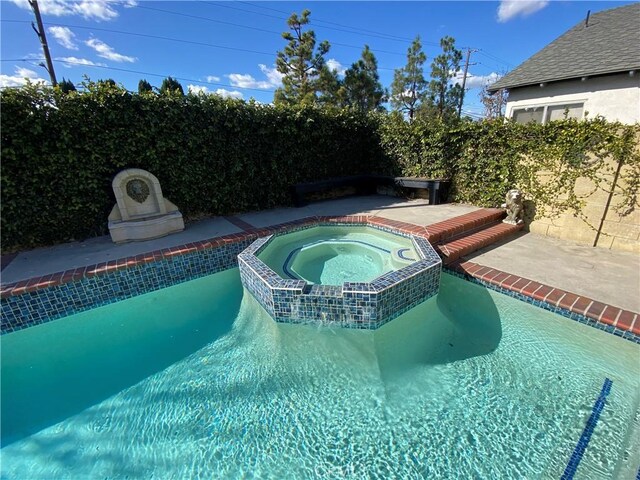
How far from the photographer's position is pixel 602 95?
8.26 m

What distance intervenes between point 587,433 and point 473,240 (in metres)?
3.13

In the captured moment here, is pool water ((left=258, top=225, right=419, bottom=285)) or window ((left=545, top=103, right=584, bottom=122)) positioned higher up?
window ((left=545, top=103, right=584, bottom=122))

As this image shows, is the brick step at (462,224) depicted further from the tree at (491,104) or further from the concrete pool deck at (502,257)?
the tree at (491,104)

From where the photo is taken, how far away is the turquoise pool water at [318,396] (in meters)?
2.22

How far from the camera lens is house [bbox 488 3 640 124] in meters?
7.84

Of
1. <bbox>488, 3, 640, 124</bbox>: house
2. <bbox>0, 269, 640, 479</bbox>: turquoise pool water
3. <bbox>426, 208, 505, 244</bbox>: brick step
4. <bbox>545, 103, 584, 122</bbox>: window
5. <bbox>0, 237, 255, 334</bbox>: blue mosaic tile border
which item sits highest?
<bbox>488, 3, 640, 124</bbox>: house

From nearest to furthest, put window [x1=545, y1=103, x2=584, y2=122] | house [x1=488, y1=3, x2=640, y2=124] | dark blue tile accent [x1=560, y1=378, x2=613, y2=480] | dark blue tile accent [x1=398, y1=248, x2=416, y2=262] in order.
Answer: dark blue tile accent [x1=560, y1=378, x2=613, y2=480] < dark blue tile accent [x1=398, y1=248, x2=416, y2=262] < house [x1=488, y1=3, x2=640, y2=124] < window [x1=545, y1=103, x2=584, y2=122]

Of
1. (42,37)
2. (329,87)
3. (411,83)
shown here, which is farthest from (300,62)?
(42,37)

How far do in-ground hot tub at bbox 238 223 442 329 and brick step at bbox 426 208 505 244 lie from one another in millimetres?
470

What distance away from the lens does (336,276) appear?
14.5 ft

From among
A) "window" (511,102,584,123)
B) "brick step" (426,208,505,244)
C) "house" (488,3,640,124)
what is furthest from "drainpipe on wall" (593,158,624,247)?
"window" (511,102,584,123)

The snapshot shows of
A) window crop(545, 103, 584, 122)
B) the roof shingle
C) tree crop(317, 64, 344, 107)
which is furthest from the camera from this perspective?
tree crop(317, 64, 344, 107)

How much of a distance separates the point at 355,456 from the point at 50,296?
4.43 metres

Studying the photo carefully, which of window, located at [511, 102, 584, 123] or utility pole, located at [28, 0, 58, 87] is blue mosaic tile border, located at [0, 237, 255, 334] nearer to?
window, located at [511, 102, 584, 123]
